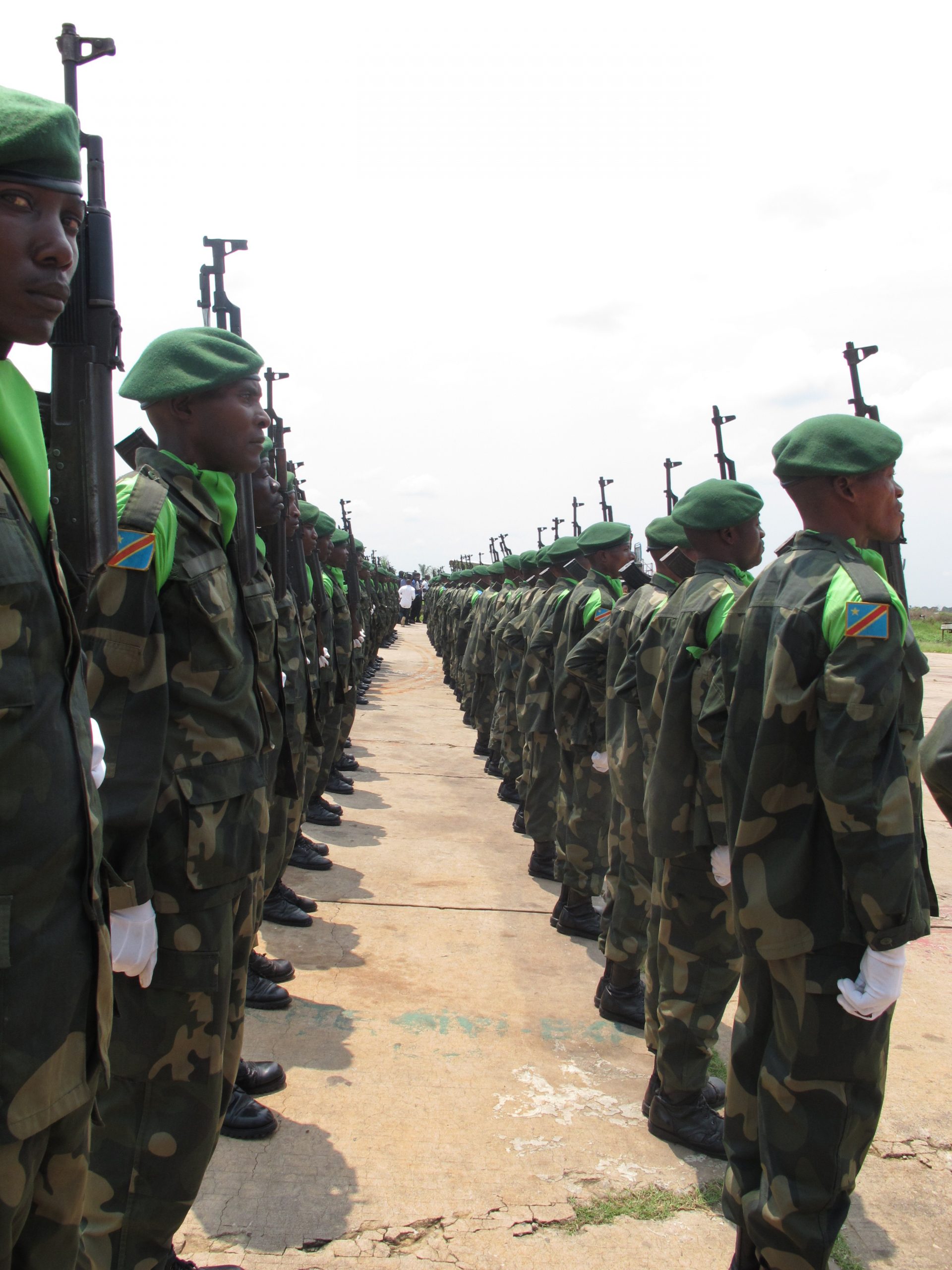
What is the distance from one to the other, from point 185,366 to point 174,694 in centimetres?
90

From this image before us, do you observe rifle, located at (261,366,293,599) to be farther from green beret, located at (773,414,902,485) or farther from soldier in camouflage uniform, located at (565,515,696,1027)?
green beret, located at (773,414,902,485)

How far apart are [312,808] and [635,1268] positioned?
5436 millimetres

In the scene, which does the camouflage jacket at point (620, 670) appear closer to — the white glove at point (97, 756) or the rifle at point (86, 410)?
the rifle at point (86, 410)

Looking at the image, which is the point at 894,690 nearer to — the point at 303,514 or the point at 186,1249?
the point at 186,1249

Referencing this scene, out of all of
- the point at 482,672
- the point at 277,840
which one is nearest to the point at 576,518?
the point at 482,672

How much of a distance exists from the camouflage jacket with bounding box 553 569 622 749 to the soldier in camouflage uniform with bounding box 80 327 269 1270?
3212mm

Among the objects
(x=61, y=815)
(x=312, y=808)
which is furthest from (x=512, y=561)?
(x=61, y=815)

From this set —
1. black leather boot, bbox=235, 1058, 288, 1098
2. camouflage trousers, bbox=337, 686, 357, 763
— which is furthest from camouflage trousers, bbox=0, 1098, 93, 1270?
camouflage trousers, bbox=337, 686, 357, 763

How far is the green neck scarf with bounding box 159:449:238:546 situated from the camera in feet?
8.34

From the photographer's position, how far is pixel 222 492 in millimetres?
2588

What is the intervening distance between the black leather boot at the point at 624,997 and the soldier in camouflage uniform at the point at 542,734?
1.92 metres

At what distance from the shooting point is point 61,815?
1365mm

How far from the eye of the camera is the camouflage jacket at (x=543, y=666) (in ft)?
21.5

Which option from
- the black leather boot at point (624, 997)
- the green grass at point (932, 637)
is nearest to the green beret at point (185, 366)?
the black leather boot at point (624, 997)
